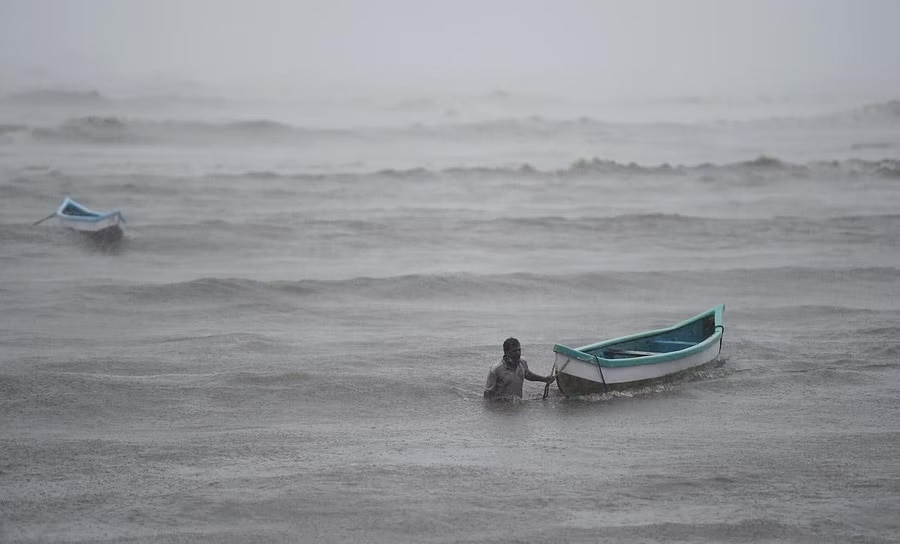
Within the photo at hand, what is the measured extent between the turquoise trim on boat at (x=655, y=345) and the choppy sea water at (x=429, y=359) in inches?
17.2

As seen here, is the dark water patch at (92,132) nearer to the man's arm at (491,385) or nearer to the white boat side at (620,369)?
the man's arm at (491,385)

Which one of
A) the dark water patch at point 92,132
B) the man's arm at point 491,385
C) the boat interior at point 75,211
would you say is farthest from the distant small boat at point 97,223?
the dark water patch at point 92,132

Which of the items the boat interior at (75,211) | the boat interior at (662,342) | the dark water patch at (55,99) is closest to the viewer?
the boat interior at (662,342)

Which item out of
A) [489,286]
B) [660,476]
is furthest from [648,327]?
[660,476]

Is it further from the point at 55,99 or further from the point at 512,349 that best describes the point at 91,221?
the point at 55,99

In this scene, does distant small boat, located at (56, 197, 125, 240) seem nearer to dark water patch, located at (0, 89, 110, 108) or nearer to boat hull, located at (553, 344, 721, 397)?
boat hull, located at (553, 344, 721, 397)

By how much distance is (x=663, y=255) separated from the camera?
21016 mm

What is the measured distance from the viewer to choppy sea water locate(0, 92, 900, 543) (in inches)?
319

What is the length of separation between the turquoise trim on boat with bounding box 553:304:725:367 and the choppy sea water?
44 centimetres

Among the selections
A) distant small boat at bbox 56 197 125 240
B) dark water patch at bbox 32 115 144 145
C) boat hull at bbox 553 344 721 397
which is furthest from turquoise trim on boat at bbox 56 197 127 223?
dark water patch at bbox 32 115 144 145

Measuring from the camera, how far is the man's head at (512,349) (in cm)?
1060

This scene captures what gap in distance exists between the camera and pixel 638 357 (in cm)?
1138

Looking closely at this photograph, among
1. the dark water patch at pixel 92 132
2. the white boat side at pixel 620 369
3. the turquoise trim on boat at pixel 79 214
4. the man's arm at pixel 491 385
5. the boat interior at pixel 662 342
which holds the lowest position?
the man's arm at pixel 491 385

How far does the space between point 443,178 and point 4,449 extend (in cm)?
2567
